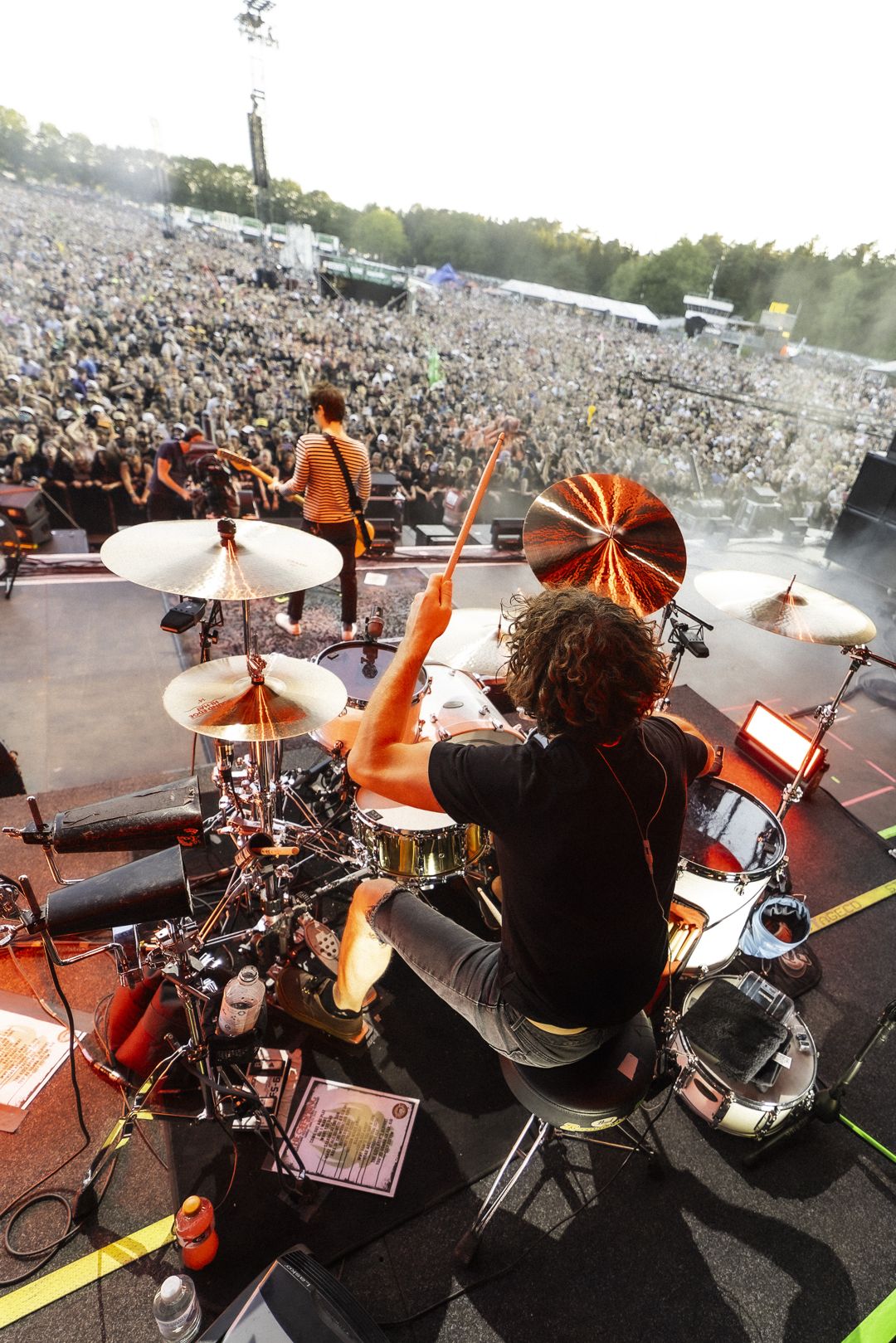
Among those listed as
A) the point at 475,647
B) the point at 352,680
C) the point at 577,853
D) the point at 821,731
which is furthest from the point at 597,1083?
→ the point at 821,731

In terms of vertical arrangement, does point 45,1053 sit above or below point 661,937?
below

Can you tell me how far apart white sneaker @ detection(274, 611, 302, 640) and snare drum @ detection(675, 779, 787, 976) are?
3.30 meters

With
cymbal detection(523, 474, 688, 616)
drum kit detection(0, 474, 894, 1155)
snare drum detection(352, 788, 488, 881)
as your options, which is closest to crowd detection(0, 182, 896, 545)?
cymbal detection(523, 474, 688, 616)

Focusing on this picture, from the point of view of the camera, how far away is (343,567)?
4.49 m

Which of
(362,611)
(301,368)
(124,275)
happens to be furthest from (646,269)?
(362,611)

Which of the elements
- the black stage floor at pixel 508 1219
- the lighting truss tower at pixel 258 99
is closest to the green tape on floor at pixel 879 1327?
the black stage floor at pixel 508 1219

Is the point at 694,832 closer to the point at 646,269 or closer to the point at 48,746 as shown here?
the point at 48,746

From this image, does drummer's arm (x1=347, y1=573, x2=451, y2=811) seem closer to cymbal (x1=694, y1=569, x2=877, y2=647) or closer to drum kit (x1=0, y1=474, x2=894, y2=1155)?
drum kit (x1=0, y1=474, x2=894, y2=1155)

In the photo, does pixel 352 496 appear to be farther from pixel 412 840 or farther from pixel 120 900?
pixel 120 900

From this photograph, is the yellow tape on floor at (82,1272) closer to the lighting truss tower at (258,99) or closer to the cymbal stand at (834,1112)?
the cymbal stand at (834,1112)

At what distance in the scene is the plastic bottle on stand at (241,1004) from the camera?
1872 mm

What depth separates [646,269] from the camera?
1253 cm

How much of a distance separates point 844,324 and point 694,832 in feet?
45.9

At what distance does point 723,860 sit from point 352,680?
1.87m
